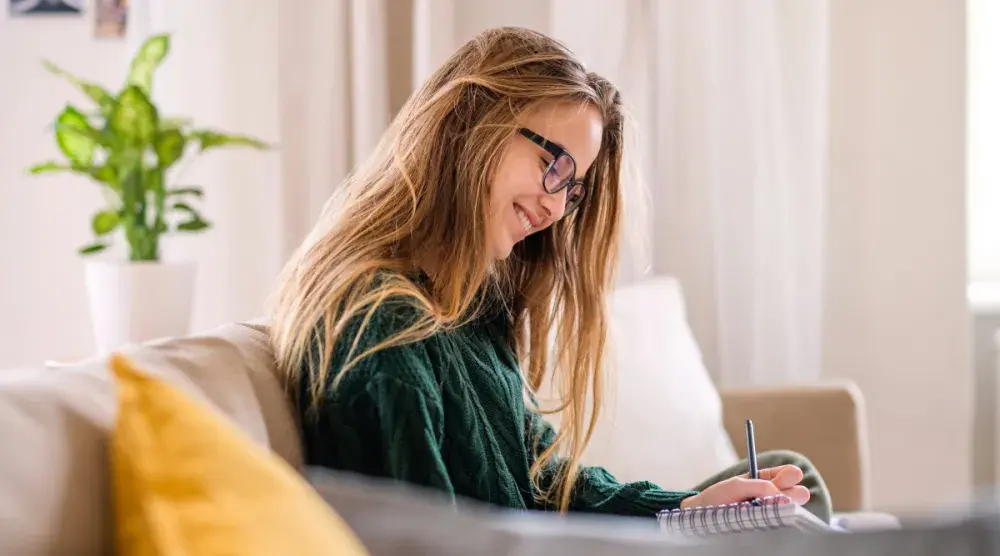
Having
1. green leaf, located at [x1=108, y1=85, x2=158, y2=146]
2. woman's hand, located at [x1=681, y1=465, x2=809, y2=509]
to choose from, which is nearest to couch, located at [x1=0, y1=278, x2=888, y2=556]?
woman's hand, located at [x1=681, y1=465, x2=809, y2=509]

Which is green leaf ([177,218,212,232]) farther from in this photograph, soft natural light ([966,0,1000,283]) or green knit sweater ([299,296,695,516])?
soft natural light ([966,0,1000,283])

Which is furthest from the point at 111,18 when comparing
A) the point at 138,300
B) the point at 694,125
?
the point at 694,125

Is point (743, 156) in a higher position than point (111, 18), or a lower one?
lower

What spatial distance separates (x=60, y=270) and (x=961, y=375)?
2.20m

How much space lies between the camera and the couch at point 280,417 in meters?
0.64

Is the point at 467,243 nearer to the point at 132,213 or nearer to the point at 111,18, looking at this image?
the point at 132,213

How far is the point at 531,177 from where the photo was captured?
1.29 meters

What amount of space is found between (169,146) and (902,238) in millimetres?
1698

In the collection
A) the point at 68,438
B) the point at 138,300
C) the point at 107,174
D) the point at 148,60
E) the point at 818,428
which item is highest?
the point at 148,60

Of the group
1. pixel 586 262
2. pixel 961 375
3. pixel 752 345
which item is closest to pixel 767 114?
pixel 752 345

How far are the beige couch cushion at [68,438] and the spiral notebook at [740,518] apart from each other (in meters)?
0.48

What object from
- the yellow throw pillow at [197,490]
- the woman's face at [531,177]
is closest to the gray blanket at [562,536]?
the yellow throw pillow at [197,490]

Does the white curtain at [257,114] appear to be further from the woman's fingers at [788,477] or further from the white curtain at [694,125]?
the woman's fingers at [788,477]

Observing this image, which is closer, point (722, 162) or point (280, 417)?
point (280, 417)
